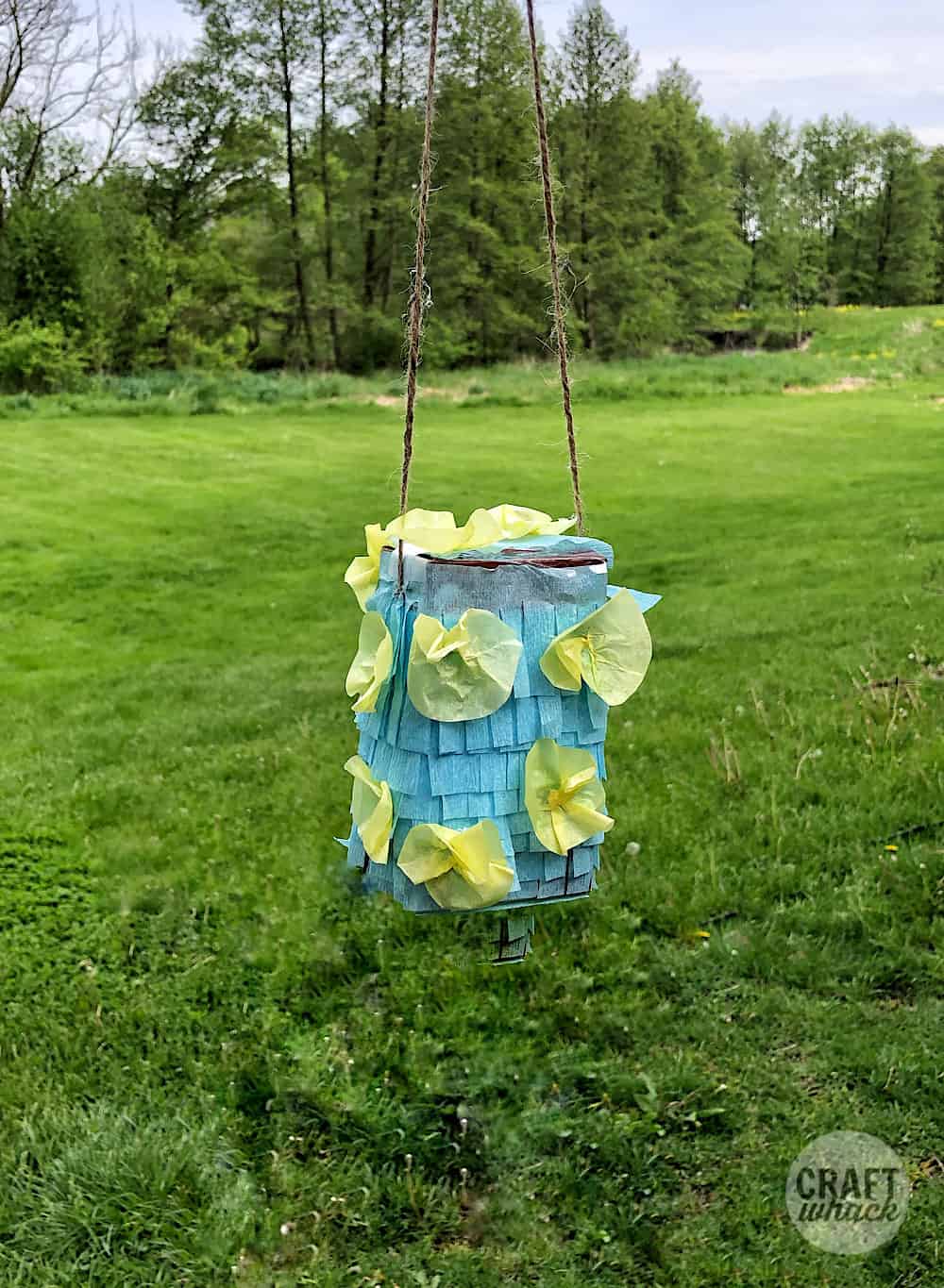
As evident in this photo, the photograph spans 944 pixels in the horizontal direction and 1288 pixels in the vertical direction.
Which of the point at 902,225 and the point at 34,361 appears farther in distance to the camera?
the point at 902,225

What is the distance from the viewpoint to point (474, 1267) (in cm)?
213

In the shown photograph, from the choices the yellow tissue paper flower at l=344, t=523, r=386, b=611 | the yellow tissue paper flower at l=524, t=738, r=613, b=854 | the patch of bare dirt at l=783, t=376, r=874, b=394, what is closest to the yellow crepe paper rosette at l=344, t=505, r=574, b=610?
the yellow tissue paper flower at l=344, t=523, r=386, b=611

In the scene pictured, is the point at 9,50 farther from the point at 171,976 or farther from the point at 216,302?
the point at 171,976

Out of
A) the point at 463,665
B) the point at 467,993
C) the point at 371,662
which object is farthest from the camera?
the point at 467,993

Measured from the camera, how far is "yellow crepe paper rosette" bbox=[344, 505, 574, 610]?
1.18 metres

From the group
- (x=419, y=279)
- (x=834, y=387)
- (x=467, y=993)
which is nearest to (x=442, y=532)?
(x=419, y=279)

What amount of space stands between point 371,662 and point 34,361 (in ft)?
55.9

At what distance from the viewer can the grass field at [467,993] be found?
86.1 inches

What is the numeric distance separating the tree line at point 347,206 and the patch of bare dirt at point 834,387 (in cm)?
392

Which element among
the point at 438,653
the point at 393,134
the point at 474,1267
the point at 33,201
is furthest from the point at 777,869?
the point at 393,134

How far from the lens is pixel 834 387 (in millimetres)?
17031

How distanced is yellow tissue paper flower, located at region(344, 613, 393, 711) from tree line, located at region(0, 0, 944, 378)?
51.5ft

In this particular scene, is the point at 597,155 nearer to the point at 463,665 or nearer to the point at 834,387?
the point at 834,387

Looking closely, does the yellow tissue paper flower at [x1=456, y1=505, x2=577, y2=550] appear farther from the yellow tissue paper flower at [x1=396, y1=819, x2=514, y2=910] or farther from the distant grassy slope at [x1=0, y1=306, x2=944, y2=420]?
the distant grassy slope at [x1=0, y1=306, x2=944, y2=420]
